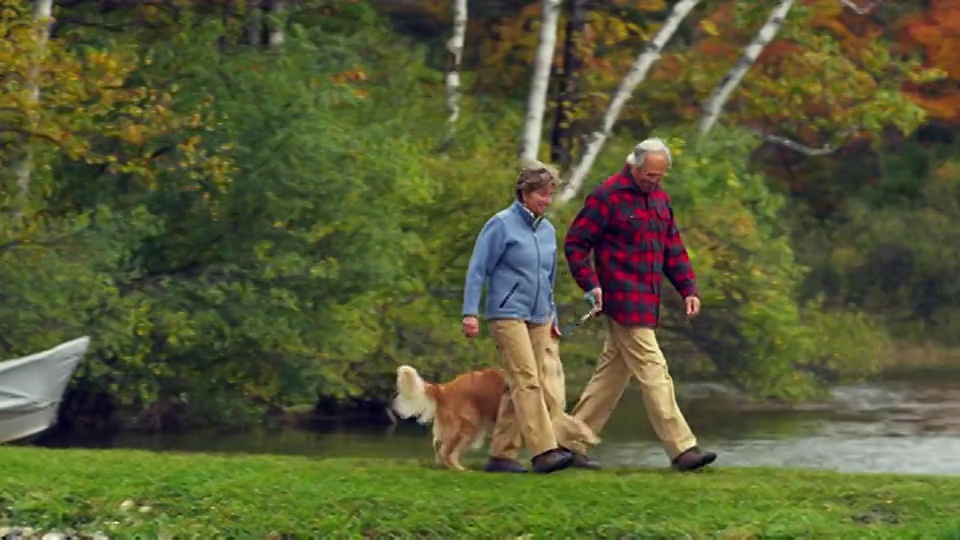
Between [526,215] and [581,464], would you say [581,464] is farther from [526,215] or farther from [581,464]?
[526,215]

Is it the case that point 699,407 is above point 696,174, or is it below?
below

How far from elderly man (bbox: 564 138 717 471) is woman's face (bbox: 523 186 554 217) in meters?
0.27

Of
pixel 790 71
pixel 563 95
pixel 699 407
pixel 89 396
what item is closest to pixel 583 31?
pixel 563 95

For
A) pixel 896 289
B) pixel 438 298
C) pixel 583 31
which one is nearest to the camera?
pixel 438 298

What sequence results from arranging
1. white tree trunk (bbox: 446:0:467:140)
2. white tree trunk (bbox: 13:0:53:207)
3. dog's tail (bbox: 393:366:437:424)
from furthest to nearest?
white tree trunk (bbox: 446:0:467:140)
white tree trunk (bbox: 13:0:53:207)
dog's tail (bbox: 393:366:437:424)

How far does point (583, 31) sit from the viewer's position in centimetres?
2867

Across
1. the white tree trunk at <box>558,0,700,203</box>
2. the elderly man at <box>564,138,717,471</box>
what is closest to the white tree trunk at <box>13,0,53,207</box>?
A: the white tree trunk at <box>558,0,700,203</box>

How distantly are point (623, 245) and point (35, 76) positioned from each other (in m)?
9.85

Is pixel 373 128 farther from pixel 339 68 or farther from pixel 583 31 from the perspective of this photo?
pixel 583 31

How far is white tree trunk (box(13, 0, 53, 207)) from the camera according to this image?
2091cm

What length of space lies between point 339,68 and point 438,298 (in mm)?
3318

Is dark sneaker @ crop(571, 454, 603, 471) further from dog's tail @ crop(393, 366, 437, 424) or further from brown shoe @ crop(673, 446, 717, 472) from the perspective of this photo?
dog's tail @ crop(393, 366, 437, 424)

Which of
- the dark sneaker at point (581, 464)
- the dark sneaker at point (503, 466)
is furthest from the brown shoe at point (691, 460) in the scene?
the dark sneaker at point (503, 466)

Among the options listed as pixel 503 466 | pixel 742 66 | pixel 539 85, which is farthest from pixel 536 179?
pixel 742 66
